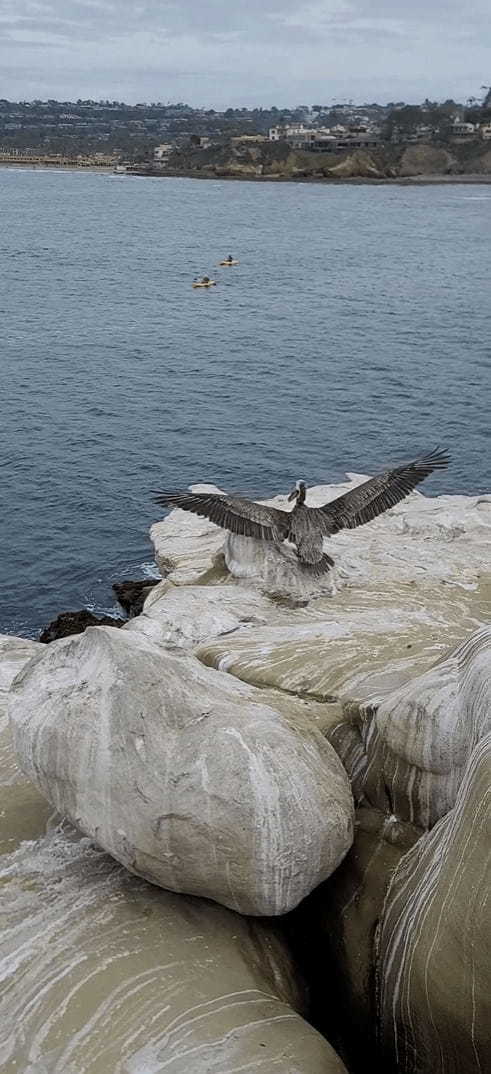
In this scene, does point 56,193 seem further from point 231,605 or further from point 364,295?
point 231,605

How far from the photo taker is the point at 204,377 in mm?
49812

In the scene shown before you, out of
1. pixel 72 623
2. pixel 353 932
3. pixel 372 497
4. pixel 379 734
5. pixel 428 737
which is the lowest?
pixel 72 623

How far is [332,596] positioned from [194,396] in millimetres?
27985

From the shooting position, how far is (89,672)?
11719 mm

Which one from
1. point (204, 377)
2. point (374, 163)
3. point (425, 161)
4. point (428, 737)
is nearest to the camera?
point (428, 737)

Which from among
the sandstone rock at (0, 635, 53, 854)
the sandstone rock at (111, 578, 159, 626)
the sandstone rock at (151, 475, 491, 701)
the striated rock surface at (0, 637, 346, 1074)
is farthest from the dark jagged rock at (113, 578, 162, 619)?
the striated rock surface at (0, 637, 346, 1074)

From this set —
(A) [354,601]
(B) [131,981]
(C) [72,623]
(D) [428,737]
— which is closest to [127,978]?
(B) [131,981]

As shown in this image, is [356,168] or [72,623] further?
[356,168]

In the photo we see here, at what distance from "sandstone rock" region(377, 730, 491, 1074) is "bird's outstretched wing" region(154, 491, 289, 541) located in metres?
9.65

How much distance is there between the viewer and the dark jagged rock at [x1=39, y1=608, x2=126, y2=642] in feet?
82.6

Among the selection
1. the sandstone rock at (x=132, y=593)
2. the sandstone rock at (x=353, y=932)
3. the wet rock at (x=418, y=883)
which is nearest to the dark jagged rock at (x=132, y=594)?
the sandstone rock at (x=132, y=593)

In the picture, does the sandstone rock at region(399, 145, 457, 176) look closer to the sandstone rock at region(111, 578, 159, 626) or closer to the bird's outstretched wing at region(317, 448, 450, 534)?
the sandstone rock at region(111, 578, 159, 626)

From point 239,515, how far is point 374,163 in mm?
177323

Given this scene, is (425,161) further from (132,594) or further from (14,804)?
(14,804)
